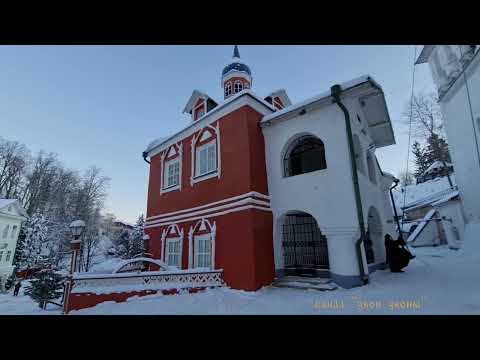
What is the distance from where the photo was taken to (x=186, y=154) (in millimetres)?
9570

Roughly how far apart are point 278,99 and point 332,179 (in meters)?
6.08

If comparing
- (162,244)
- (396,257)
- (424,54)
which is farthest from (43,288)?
(424,54)

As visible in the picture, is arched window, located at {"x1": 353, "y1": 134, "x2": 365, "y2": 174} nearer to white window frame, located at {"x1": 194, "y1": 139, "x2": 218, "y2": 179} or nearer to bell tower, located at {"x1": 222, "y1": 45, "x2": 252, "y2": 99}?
white window frame, located at {"x1": 194, "y1": 139, "x2": 218, "y2": 179}

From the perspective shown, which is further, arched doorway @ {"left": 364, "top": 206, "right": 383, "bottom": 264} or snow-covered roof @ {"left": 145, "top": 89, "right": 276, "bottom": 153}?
arched doorway @ {"left": 364, "top": 206, "right": 383, "bottom": 264}

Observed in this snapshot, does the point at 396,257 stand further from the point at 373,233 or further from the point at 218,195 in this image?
the point at 218,195

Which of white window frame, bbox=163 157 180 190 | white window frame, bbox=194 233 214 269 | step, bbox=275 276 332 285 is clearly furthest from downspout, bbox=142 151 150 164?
step, bbox=275 276 332 285

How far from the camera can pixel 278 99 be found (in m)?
10.9

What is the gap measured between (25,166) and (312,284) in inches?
316

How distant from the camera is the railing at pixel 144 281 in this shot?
519 centimetres

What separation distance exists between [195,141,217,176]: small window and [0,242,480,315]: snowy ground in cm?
423

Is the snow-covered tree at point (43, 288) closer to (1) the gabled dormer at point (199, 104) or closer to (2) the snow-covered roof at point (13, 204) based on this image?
(2) the snow-covered roof at point (13, 204)

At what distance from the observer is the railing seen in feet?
17.0

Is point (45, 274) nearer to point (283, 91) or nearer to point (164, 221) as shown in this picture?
point (164, 221)
